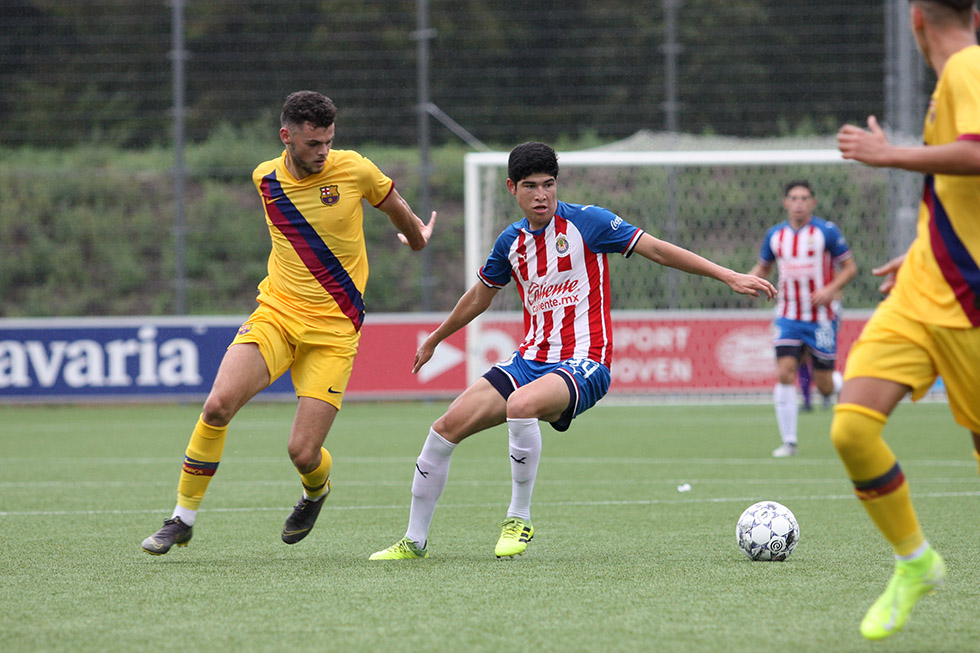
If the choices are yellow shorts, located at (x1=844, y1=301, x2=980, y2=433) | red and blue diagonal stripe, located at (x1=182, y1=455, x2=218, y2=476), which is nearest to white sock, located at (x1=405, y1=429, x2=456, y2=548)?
red and blue diagonal stripe, located at (x1=182, y1=455, x2=218, y2=476)

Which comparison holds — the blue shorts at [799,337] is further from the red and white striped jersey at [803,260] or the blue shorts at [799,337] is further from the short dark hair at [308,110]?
the short dark hair at [308,110]

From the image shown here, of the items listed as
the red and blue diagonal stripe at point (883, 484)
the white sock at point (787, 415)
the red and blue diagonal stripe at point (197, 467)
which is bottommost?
the white sock at point (787, 415)

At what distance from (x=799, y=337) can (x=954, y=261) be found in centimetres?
751

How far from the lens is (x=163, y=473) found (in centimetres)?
973

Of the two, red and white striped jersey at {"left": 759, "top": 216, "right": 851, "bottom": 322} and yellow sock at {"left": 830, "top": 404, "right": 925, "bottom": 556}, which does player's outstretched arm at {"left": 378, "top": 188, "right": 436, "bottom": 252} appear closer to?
yellow sock at {"left": 830, "top": 404, "right": 925, "bottom": 556}

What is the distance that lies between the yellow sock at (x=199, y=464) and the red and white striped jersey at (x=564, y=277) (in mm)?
1509

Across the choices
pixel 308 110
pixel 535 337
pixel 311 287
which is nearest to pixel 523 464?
pixel 535 337

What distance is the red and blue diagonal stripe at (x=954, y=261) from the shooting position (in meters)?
3.77

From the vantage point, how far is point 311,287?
6.10 meters

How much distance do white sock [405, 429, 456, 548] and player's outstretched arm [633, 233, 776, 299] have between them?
1297 mm

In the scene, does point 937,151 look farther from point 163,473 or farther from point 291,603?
point 163,473

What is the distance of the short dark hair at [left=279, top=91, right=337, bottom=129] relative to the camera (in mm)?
5715

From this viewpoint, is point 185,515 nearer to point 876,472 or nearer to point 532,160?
point 532,160

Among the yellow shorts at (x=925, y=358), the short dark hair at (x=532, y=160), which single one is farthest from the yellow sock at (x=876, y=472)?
the short dark hair at (x=532, y=160)
